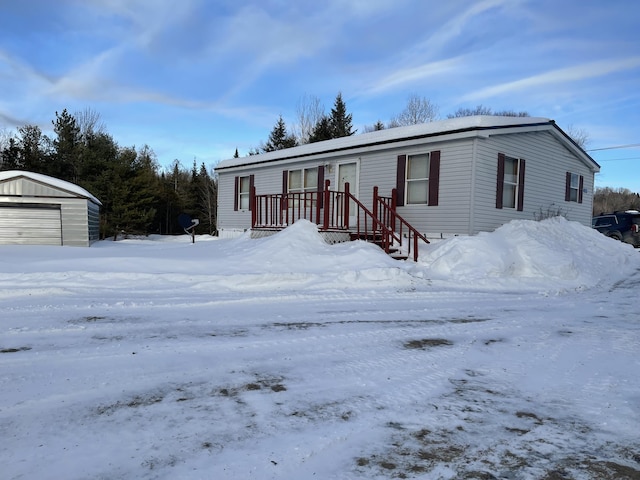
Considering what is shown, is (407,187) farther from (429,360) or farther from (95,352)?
(95,352)

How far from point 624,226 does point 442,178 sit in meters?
11.5

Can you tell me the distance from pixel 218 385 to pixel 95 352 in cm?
143

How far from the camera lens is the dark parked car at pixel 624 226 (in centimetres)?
1790

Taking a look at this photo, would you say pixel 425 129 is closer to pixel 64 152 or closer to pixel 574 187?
pixel 574 187

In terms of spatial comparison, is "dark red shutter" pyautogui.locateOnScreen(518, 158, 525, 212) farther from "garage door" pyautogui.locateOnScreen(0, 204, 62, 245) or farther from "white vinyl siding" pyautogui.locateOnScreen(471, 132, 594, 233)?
"garage door" pyautogui.locateOnScreen(0, 204, 62, 245)

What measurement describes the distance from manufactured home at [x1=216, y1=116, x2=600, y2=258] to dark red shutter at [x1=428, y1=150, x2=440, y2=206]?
0.09 feet

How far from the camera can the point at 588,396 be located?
126 inches

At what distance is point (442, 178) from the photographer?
1152 cm

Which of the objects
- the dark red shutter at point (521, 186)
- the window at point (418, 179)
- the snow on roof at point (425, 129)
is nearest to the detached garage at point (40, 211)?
the snow on roof at point (425, 129)

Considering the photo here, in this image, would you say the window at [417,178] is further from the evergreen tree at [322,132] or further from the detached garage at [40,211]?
the evergreen tree at [322,132]

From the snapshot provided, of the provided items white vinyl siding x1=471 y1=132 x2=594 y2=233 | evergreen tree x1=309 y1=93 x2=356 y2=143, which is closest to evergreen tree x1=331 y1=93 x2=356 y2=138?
evergreen tree x1=309 y1=93 x2=356 y2=143

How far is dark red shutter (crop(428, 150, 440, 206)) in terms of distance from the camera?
11555 mm

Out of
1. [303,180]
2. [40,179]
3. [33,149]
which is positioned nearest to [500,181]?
[303,180]

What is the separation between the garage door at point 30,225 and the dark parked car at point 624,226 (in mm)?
20230
